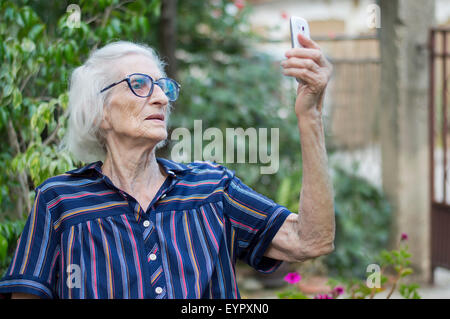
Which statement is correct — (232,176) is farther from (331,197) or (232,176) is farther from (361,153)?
(361,153)

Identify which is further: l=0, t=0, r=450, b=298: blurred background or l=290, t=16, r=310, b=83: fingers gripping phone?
l=0, t=0, r=450, b=298: blurred background

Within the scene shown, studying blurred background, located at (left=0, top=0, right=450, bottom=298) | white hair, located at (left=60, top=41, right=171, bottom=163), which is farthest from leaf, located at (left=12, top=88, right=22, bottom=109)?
blurred background, located at (left=0, top=0, right=450, bottom=298)

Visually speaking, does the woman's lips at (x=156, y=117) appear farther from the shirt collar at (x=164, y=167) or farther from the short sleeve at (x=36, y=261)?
the short sleeve at (x=36, y=261)

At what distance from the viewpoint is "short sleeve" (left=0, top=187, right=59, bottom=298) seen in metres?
1.80

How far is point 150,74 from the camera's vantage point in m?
2.03

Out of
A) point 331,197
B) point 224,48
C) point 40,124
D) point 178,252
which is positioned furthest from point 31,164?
point 224,48

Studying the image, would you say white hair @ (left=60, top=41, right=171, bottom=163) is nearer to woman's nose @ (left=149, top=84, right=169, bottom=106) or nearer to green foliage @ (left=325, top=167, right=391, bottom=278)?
woman's nose @ (left=149, top=84, right=169, bottom=106)

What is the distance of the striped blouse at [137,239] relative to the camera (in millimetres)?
1812

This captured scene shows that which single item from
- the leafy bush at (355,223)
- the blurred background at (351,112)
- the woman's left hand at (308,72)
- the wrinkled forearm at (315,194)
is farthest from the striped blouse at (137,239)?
the leafy bush at (355,223)

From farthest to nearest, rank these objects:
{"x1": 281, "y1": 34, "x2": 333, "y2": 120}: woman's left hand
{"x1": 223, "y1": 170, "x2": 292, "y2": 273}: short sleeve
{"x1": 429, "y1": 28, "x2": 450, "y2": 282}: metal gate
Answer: {"x1": 429, "y1": 28, "x2": 450, "y2": 282}: metal gate < {"x1": 223, "y1": 170, "x2": 292, "y2": 273}: short sleeve < {"x1": 281, "y1": 34, "x2": 333, "y2": 120}: woman's left hand

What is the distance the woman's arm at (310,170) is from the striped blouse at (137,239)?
9 cm

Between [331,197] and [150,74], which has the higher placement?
[150,74]

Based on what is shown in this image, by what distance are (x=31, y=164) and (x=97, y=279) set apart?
0.73 meters

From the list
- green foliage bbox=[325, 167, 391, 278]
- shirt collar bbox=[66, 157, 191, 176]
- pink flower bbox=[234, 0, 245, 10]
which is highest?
pink flower bbox=[234, 0, 245, 10]
